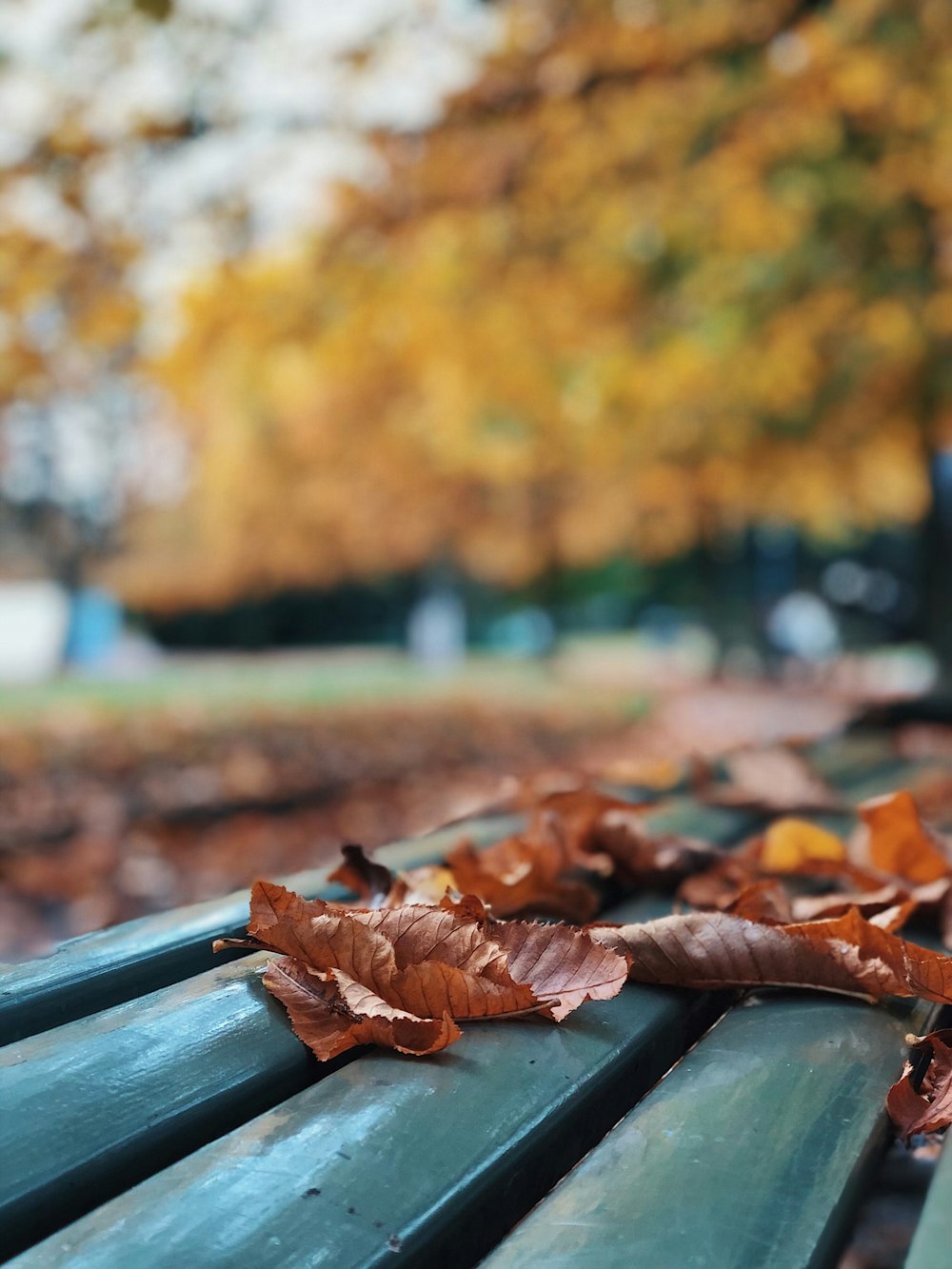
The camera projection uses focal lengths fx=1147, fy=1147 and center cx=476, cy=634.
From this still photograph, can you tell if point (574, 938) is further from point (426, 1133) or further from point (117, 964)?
point (117, 964)

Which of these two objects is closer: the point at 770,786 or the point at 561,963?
the point at 561,963

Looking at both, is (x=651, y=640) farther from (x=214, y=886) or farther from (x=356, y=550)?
(x=214, y=886)

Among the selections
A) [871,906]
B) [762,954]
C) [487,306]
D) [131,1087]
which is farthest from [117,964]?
[487,306]

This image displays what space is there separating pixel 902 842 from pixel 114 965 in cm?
109

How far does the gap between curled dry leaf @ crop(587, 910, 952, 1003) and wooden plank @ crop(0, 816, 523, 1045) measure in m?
0.43

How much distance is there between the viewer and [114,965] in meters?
1.10

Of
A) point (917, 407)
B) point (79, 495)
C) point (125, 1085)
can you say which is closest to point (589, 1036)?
point (125, 1085)

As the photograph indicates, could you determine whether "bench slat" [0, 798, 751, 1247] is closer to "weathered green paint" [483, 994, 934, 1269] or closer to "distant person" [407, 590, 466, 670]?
"weathered green paint" [483, 994, 934, 1269]

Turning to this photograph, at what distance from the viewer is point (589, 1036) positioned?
1013mm

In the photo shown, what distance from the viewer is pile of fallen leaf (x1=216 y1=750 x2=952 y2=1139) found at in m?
1.00

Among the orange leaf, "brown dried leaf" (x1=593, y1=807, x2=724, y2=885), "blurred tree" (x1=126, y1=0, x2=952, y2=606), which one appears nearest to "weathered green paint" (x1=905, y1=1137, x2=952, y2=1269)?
"brown dried leaf" (x1=593, y1=807, x2=724, y2=885)

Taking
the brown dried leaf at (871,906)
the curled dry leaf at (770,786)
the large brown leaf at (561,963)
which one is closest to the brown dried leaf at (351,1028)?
the large brown leaf at (561,963)

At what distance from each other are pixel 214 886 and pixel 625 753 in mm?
4329

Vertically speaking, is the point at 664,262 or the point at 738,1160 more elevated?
the point at 664,262
